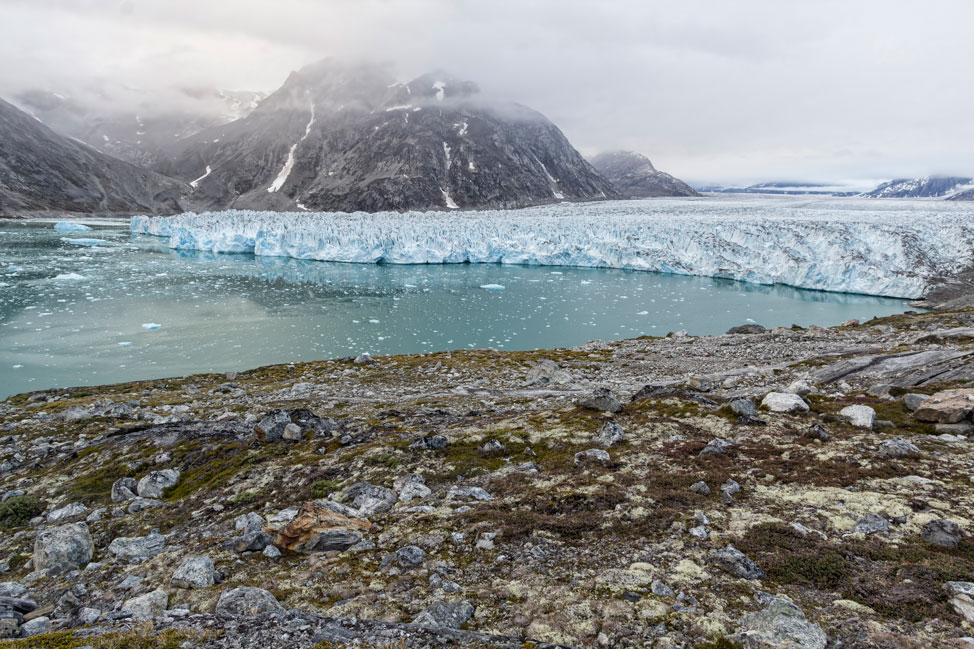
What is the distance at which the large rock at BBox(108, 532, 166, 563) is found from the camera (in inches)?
244

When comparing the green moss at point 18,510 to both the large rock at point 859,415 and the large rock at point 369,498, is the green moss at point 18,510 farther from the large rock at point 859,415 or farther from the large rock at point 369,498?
the large rock at point 859,415

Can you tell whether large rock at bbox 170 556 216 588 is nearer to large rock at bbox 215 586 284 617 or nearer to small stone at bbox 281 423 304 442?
large rock at bbox 215 586 284 617

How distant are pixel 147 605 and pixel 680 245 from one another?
51.8 meters

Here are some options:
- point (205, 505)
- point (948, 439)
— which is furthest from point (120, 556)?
point (948, 439)

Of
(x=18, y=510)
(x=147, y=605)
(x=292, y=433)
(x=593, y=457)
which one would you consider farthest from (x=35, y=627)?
(x=593, y=457)

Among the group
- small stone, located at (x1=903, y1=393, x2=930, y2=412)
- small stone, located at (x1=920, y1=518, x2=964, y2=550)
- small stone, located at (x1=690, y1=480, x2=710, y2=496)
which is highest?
small stone, located at (x1=903, y1=393, x2=930, y2=412)

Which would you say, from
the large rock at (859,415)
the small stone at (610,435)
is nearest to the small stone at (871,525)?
the large rock at (859,415)

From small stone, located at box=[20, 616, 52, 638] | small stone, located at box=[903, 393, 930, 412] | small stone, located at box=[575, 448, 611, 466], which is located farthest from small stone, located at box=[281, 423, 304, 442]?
small stone, located at box=[903, 393, 930, 412]

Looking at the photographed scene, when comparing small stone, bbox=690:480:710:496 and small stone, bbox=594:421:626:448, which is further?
small stone, bbox=594:421:626:448

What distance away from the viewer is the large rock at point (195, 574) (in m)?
5.28

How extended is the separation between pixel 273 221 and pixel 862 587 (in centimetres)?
7329

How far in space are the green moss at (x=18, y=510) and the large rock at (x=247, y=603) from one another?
535cm

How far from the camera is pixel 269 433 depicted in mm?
9906

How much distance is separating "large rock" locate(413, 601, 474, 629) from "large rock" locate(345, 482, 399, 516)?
257 cm
